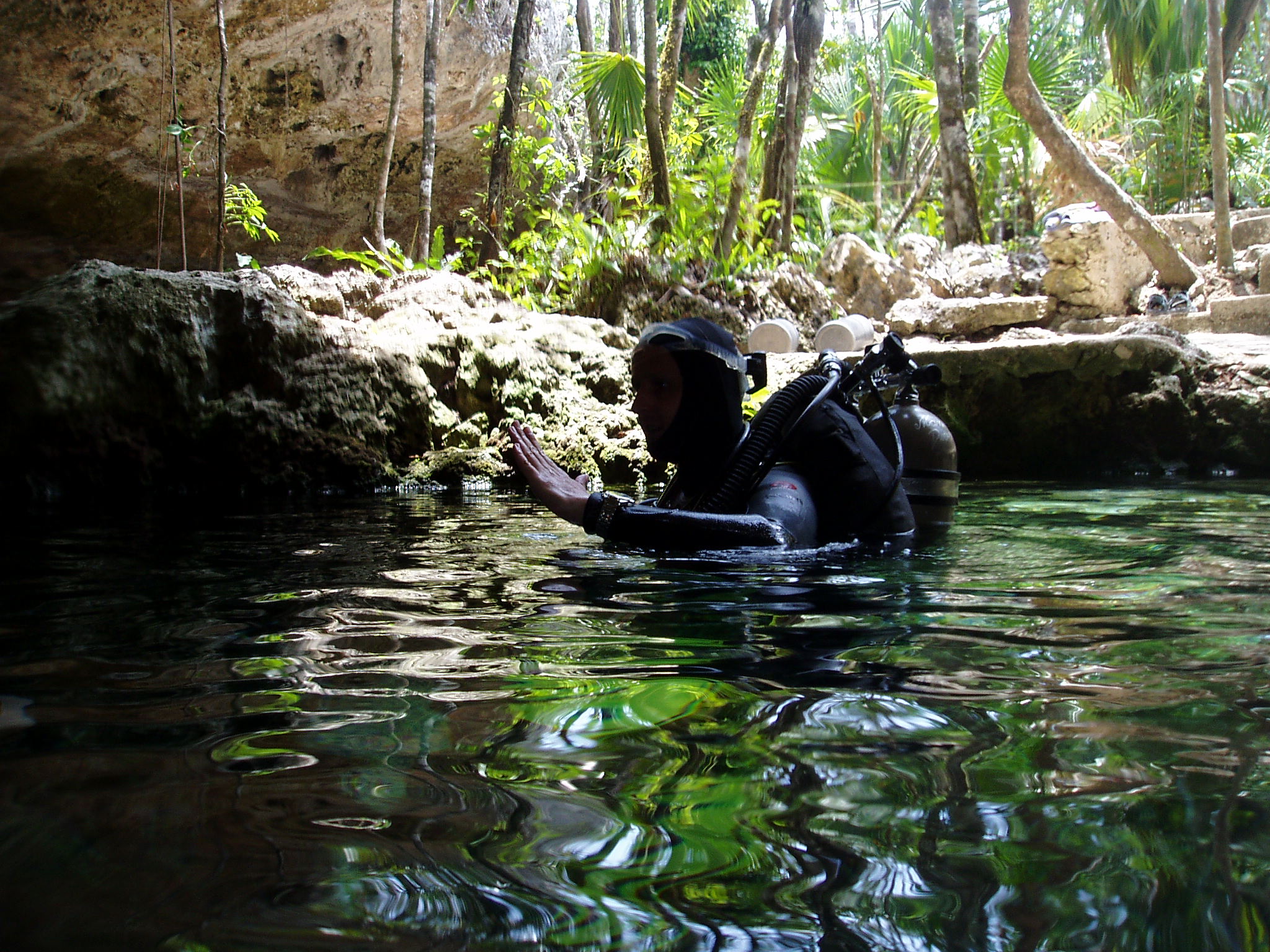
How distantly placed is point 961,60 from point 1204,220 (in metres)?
4.17

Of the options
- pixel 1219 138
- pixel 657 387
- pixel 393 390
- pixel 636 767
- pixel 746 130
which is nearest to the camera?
pixel 636 767

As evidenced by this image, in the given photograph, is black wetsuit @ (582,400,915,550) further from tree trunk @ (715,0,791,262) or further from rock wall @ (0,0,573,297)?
rock wall @ (0,0,573,297)

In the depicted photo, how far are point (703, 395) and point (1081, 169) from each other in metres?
10.0

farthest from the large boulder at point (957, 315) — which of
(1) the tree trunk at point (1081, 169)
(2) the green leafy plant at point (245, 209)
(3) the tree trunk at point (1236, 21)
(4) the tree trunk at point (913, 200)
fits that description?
(3) the tree trunk at point (1236, 21)

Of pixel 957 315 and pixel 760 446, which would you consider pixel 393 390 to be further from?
pixel 957 315

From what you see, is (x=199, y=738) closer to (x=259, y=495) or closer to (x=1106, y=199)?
(x=259, y=495)

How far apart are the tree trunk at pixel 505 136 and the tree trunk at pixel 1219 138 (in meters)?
8.16

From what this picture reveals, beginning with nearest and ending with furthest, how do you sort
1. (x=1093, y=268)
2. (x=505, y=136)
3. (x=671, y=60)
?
1. (x=505, y=136)
2. (x=671, y=60)
3. (x=1093, y=268)

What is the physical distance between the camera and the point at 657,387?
308cm

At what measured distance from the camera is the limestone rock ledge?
4.69 meters

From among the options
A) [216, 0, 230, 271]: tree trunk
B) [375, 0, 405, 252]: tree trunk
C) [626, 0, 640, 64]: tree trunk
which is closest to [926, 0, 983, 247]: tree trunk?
[626, 0, 640, 64]: tree trunk

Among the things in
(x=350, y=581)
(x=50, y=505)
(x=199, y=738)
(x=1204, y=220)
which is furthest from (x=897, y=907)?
(x=1204, y=220)

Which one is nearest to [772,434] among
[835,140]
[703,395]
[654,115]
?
[703,395]

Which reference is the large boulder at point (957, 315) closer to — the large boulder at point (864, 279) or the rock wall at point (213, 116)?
the large boulder at point (864, 279)
